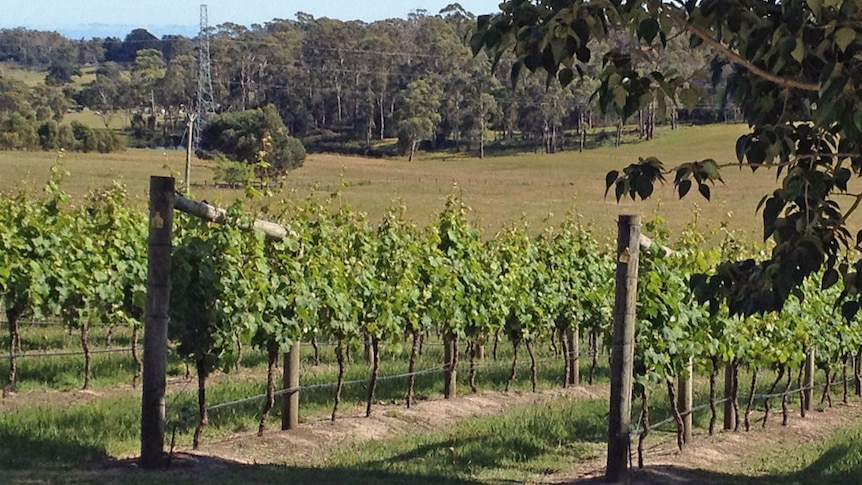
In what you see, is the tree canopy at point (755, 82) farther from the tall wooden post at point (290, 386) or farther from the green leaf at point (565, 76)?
the tall wooden post at point (290, 386)

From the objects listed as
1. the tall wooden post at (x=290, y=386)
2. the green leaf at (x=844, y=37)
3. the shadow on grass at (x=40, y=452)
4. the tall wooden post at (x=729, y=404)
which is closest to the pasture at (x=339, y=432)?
the shadow on grass at (x=40, y=452)

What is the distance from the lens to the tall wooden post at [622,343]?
793 centimetres

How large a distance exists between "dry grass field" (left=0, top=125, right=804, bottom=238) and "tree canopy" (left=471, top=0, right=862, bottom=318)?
27.3 m

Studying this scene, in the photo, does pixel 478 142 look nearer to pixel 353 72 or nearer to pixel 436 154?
pixel 436 154

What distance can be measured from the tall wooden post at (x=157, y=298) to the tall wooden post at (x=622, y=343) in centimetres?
307

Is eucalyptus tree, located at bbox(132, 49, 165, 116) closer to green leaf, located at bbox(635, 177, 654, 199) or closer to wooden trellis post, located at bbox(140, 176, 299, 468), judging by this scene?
wooden trellis post, located at bbox(140, 176, 299, 468)

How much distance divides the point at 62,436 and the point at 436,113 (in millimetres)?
67686

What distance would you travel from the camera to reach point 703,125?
84875 mm

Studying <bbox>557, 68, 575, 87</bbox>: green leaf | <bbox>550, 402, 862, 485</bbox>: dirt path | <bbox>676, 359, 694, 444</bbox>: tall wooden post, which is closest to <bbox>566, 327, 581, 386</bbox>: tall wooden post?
<bbox>550, 402, 862, 485</bbox>: dirt path

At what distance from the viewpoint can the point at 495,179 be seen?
60094mm

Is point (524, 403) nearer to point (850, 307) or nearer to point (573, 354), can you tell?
point (573, 354)

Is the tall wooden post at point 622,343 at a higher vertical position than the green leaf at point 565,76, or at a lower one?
lower

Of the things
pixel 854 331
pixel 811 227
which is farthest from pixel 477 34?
pixel 854 331

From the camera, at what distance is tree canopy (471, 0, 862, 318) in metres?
4.90
